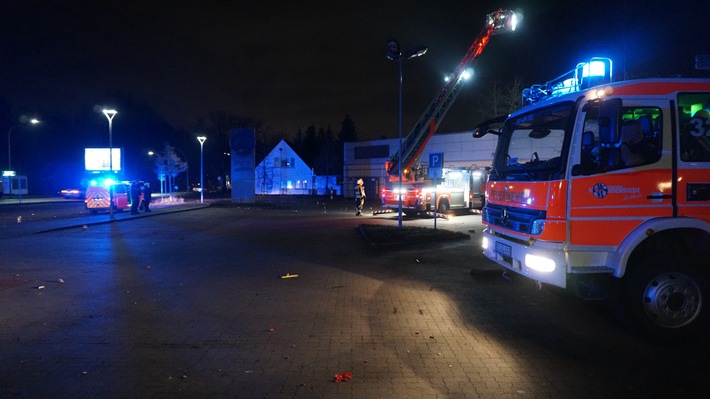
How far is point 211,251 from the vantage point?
41.0 feet

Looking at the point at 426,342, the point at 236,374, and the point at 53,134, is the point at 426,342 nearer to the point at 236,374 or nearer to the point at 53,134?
the point at 236,374

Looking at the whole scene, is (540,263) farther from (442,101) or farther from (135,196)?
(135,196)

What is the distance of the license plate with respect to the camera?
627cm

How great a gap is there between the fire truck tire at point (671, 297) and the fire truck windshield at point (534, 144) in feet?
5.51

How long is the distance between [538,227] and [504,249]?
987 mm

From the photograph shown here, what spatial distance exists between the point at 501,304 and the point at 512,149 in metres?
2.52

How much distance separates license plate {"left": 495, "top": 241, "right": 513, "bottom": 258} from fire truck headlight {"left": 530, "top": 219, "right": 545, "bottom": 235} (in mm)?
664

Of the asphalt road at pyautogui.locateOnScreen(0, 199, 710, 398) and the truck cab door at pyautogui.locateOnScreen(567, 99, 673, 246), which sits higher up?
the truck cab door at pyautogui.locateOnScreen(567, 99, 673, 246)

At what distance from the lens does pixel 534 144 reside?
6934 mm

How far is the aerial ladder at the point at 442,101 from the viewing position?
20.6 metres

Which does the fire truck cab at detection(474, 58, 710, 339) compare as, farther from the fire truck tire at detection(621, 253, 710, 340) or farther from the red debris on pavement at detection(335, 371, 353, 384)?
the red debris on pavement at detection(335, 371, 353, 384)

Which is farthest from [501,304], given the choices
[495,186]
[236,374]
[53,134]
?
[53,134]

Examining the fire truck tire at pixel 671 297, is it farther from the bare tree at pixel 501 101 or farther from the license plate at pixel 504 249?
the bare tree at pixel 501 101

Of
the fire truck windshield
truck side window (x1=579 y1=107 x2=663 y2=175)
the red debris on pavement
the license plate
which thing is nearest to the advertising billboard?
the fire truck windshield
